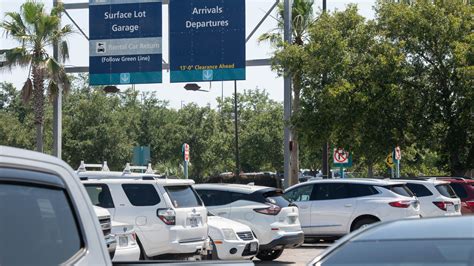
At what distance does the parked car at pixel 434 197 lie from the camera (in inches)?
896

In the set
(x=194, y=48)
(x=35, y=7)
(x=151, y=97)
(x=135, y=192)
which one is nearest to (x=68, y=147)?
(x=151, y=97)

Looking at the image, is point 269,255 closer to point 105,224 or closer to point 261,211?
point 261,211

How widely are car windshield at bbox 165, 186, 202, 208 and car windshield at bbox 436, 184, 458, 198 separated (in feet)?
32.8

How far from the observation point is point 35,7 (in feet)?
99.8

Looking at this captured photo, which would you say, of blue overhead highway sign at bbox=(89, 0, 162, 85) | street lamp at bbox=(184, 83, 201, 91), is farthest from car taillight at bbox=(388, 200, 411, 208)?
blue overhead highway sign at bbox=(89, 0, 162, 85)

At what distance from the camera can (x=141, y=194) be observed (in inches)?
578

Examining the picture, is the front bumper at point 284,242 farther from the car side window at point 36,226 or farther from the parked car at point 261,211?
the car side window at point 36,226

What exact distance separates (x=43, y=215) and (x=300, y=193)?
18.3 m

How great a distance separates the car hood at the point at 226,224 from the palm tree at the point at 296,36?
1388cm

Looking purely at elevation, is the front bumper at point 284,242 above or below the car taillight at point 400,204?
below

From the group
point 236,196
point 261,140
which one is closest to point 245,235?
point 236,196

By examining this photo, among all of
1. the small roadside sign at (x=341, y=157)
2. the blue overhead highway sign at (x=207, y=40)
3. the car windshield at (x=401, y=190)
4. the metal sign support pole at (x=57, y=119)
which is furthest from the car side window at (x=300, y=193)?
the small roadside sign at (x=341, y=157)

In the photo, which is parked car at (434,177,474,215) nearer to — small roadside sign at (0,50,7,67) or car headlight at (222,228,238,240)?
car headlight at (222,228,238,240)

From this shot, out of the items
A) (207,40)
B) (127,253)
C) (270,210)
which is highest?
(207,40)
